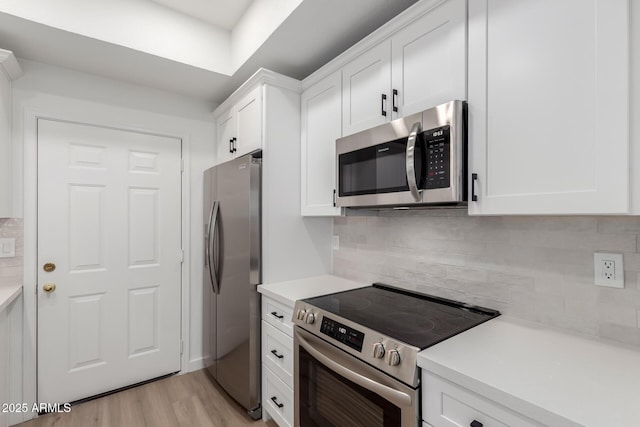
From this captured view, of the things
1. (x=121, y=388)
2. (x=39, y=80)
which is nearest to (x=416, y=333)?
(x=121, y=388)

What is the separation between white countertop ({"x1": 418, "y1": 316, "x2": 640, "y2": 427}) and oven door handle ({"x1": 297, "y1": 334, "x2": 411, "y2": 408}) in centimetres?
15

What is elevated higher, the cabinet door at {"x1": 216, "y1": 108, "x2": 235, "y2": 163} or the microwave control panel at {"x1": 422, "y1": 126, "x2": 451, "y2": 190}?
the cabinet door at {"x1": 216, "y1": 108, "x2": 235, "y2": 163}

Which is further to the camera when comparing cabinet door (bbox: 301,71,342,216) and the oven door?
cabinet door (bbox: 301,71,342,216)

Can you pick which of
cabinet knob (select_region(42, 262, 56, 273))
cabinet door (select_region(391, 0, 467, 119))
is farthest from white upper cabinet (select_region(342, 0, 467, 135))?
cabinet knob (select_region(42, 262, 56, 273))

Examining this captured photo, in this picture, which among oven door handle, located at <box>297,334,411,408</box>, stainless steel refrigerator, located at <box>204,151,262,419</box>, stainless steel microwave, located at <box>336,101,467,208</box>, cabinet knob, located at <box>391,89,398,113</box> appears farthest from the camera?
stainless steel refrigerator, located at <box>204,151,262,419</box>

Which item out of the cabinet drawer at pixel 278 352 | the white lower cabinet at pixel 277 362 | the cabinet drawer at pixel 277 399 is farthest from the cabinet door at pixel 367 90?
the cabinet drawer at pixel 277 399

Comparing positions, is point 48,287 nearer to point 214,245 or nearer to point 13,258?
point 13,258

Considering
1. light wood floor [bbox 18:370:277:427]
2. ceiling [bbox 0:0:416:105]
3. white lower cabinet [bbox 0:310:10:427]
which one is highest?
ceiling [bbox 0:0:416:105]

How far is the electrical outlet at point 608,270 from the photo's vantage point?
3.68ft

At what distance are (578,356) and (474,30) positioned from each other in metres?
1.24

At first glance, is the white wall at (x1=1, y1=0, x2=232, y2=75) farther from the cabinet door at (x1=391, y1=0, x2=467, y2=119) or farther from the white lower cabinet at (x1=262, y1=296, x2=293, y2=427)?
the white lower cabinet at (x1=262, y1=296, x2=293, y2=427)

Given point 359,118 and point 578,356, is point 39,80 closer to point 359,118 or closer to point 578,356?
point 359,118

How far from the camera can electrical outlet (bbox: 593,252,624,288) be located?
1122mm

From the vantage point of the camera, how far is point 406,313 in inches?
58.1
